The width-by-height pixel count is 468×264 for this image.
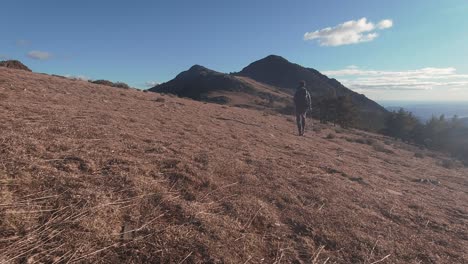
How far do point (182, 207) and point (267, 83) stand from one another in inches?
6495

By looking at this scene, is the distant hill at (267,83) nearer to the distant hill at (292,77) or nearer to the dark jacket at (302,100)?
the distant hill at (292,77)

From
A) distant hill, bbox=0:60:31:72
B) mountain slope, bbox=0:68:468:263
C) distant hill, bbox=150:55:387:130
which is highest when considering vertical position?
distant hill, bbox=150:55:387:130

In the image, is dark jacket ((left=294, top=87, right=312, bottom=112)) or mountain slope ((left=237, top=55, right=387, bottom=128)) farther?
mountain slope ((left=237, top=55, right=387, bottom=128))

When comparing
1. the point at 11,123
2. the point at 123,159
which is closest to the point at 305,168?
the point at 123,159

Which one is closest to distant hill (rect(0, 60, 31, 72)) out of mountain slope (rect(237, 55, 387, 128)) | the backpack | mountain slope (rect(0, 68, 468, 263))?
mountain slope (rect(0, 68, 468, 263))

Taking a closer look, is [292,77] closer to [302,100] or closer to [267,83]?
[267,83]

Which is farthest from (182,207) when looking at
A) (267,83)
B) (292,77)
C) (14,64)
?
(292,77)

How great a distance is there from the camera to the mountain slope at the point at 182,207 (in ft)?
10.9

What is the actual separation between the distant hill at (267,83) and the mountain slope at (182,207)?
9379cm

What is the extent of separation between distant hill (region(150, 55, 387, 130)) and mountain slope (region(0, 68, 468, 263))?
308 feet

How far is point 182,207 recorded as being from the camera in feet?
14.1

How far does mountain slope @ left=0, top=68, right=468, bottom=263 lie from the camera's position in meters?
3.33

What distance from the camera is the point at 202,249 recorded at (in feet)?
11.5

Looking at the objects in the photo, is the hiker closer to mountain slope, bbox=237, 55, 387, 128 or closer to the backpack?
the backpack
